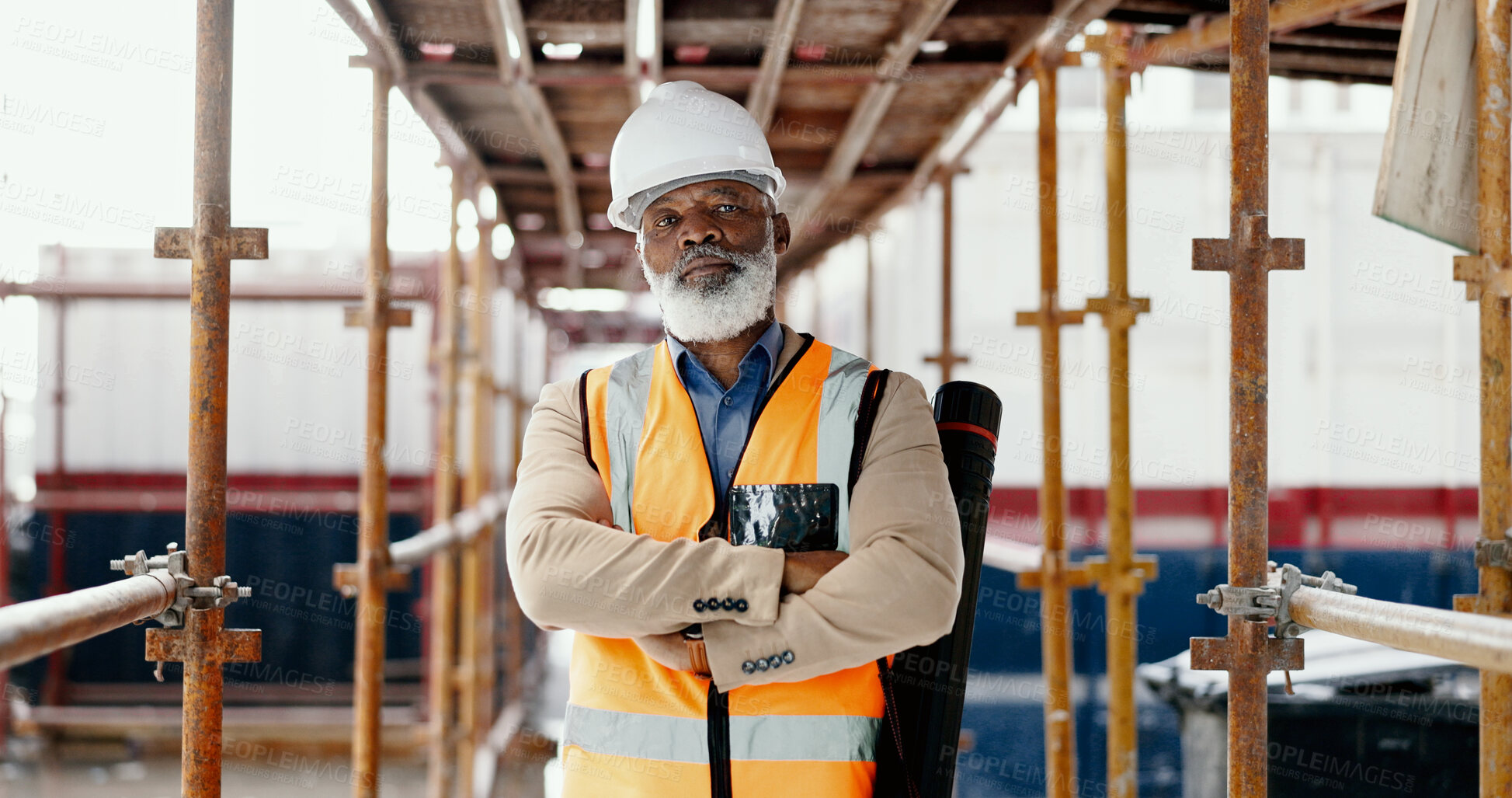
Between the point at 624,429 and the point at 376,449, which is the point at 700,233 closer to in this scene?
the point at 624,429

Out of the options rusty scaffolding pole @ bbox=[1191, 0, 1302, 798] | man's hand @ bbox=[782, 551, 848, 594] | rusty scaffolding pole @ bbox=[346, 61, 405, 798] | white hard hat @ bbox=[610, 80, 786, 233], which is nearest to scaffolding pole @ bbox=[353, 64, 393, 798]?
rusty scaffolding pole @ bbox=[346, 61, 405, 798]

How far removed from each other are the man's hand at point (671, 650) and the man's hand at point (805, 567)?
238 mm

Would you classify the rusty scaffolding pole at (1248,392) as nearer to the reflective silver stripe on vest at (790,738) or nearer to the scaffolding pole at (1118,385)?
the reflective silver stripe on vest at (790,738)

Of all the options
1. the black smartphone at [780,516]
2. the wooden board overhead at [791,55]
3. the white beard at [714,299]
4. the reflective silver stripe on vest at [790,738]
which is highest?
the wooden board overhead at [791,55]

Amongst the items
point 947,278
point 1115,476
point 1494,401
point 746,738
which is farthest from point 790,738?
point 947,278

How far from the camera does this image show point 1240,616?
2.54 metres

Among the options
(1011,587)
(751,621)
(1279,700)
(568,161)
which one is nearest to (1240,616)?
(751,621)

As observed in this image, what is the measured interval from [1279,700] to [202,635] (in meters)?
5.02

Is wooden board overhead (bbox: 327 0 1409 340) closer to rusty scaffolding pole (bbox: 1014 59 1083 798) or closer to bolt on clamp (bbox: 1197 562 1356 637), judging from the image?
rusty scaffolding pole (bbox: 1014 59 1083 798)

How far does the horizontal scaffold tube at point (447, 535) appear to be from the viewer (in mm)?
5180

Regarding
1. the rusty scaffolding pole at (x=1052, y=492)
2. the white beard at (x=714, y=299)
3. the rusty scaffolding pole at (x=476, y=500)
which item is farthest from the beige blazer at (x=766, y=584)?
the rusty scaffolding pole at (x=476, y=500)

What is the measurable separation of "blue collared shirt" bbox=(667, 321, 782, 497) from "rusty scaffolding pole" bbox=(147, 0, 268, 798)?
3.25 ft

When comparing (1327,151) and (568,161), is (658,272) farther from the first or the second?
(1327,151)

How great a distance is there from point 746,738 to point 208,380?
1.43m
